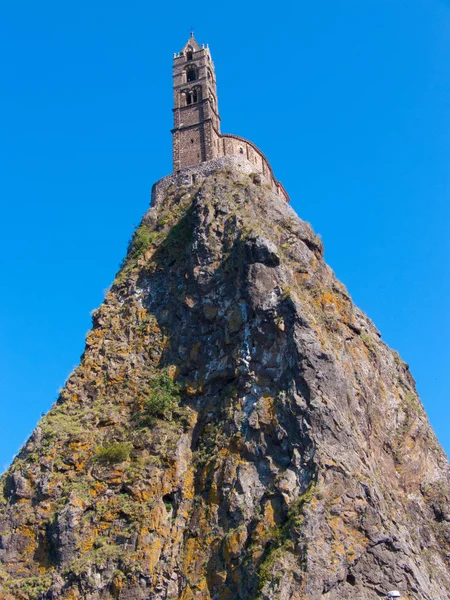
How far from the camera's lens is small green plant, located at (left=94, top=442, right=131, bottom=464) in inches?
1371

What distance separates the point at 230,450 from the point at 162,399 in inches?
202

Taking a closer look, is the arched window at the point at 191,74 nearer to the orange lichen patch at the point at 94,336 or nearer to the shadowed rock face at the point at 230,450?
the shadowed rock face at the point at 230,450

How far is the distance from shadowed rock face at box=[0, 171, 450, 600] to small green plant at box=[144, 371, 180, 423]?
0.13m

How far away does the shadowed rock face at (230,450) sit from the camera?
100 ft

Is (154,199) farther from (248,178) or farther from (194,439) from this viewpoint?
(194,439)

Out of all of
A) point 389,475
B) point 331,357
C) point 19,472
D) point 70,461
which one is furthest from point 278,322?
point 19,472

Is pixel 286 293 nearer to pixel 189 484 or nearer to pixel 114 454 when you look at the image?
pixel 189 484

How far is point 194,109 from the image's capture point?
186 feet

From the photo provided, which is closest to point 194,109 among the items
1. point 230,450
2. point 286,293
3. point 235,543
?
point 286,293

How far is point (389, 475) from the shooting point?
37.7 meters

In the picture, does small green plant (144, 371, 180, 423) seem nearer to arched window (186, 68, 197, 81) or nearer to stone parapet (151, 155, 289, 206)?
stone parapet (151, 155, 289, 206)

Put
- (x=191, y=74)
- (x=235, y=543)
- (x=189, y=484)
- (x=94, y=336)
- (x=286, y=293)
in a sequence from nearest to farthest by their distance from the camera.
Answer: (x=235, y=543), (x=189, y=484), (x=286, y=293), (x=94, y=336), (x=191, y=74)

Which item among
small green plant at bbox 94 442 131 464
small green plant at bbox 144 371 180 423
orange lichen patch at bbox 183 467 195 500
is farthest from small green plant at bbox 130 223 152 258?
orange lichen patch at bbox 183 467 195 500

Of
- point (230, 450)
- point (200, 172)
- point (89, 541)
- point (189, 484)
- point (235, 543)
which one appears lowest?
point (89, 541)
